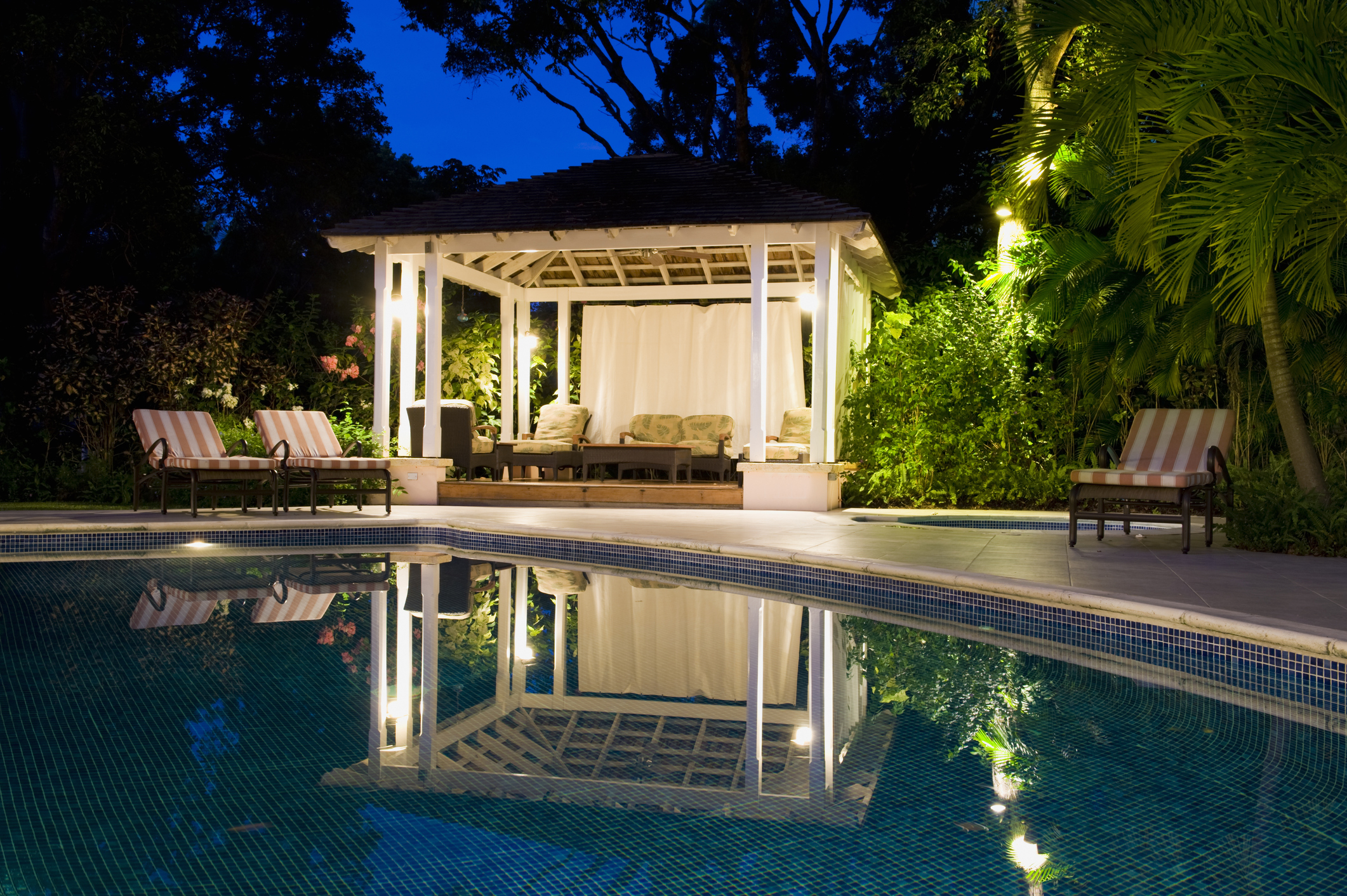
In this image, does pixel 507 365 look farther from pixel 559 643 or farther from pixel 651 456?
pixel 559 643

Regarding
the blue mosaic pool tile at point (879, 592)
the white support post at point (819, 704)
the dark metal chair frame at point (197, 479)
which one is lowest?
the white support post at point (819, 704)

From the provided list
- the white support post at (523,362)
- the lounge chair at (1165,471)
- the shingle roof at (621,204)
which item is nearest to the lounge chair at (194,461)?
the shingle roof at (621,204)

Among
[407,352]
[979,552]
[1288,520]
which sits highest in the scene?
[407,352]

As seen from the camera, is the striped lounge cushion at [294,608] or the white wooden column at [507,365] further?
the white wooden column at [507,365]

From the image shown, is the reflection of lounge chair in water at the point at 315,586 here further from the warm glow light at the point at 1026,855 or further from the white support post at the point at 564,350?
the white support post at the point at 564,350

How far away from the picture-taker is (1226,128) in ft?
19.8

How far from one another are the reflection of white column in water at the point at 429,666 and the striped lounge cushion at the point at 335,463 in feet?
9.71

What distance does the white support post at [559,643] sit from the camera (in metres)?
4.03

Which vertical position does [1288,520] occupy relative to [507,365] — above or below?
below

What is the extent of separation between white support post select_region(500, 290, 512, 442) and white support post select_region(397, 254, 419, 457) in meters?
2.21

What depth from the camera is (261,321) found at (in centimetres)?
1384

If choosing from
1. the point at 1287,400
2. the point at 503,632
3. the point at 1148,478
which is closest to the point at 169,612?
the point at 503,632

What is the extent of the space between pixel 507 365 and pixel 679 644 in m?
9.79

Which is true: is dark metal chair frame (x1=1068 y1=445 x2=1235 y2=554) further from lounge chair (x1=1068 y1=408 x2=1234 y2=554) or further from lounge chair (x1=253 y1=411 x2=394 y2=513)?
lounge chair (x1=253 y1=411 x2=394 y2=513)
